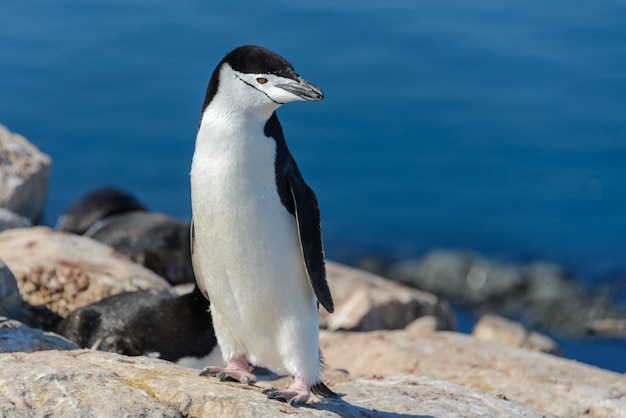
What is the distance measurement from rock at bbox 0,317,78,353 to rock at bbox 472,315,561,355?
13.4 ft

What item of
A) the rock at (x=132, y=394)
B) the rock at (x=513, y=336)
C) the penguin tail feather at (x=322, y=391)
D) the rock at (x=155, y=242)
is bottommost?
the rock at (x=513, y=336)

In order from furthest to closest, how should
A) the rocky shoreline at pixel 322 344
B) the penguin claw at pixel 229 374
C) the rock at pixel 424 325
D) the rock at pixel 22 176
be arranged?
the rock at pixel 22 176 < the rock at pixel 424 325 < the penguin claw at pixel 229 374 < the rocky shoreline at pixel 322 344

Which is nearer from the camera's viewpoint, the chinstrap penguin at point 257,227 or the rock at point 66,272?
the chinstrap penguin at point 257,227

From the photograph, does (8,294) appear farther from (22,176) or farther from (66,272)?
(22,176)

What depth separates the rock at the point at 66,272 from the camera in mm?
7969

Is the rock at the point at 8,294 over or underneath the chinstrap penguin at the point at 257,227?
underneath

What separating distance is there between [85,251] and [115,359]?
357 centimetres

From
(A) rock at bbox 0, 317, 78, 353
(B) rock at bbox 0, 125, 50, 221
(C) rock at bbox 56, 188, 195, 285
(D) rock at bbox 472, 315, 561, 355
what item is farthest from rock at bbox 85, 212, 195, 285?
(A) rock at bbox 0, 317, 78, 353

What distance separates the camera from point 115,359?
519 centimetres

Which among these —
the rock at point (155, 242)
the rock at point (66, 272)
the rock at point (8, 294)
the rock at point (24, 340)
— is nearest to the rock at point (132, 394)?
the rock at point (24, 340)

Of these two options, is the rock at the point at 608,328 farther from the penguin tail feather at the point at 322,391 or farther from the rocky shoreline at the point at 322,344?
the penguin tail feather at the point at 322,391

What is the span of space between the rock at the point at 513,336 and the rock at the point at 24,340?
4.08 metres

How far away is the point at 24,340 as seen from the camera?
606 cm

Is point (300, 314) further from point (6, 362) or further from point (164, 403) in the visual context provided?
point (6, 362)
